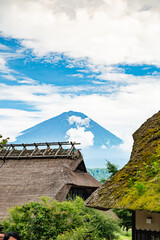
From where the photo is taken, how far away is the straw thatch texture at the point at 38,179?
20.0m

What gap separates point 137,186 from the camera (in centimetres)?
764

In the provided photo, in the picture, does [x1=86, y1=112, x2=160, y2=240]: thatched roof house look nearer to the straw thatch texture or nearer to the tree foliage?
the tree foliage

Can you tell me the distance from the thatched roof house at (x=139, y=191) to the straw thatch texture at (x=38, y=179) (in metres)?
11.0

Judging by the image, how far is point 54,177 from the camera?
2136 cm

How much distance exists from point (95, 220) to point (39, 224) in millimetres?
3539

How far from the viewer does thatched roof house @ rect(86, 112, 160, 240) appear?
7.30 meters

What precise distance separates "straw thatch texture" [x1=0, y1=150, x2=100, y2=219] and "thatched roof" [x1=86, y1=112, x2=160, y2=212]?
11.0 metres

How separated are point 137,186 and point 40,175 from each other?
601 inches

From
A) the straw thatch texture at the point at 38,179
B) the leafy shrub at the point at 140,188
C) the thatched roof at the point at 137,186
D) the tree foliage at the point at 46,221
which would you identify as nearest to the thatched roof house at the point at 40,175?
the straw thatch texture at the point at 38,179

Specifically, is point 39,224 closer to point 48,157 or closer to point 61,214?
point 61,214

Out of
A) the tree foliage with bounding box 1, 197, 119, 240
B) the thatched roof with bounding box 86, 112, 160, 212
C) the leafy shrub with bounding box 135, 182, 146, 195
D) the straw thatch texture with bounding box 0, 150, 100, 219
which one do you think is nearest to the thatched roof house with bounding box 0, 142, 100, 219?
the straw thatch texture with bounding box 0, 150, 100, 219

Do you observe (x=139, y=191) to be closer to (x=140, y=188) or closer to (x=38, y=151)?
(x=140, y=188)

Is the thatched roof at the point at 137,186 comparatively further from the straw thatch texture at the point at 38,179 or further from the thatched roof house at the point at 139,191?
the straw thatch texture at the point at 38,179

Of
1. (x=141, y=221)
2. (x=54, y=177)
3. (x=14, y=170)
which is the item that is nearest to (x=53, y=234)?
(x=54, y=177)
